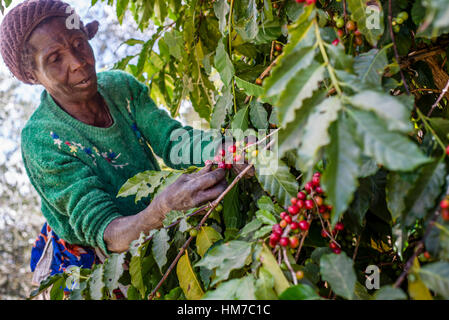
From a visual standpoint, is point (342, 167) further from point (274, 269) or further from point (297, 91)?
point (274, 269)

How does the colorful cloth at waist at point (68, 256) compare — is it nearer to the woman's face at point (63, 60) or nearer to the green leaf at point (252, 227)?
the woman's face at point (63, 60)

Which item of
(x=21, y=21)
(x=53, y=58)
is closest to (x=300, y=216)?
(x=53, y=58)

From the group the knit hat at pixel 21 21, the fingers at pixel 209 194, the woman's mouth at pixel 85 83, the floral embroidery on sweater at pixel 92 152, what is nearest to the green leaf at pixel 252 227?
the fingers at pixel 209 194

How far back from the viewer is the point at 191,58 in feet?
5.21

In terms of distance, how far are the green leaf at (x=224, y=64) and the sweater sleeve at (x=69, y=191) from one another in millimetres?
508

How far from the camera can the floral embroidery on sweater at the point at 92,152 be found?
134cm

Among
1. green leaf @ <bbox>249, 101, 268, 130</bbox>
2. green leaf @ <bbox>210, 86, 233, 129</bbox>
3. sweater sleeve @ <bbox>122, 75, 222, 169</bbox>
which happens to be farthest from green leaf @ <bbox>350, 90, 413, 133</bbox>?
sweater sleeve @ <bbox>122, 75, 222, 169</bbox>

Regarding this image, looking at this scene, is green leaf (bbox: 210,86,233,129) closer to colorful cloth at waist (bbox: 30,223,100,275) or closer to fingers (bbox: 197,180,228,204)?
fingers (bbox: 197,180,228,204)

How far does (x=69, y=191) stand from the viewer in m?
1.23

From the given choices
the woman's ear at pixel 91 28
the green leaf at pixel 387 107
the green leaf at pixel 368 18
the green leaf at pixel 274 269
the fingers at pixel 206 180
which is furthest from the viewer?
the woman's ear at pixel 91 28

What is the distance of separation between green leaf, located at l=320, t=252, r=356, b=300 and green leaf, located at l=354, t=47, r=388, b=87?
33cm

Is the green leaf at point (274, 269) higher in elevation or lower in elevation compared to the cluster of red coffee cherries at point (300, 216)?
lower

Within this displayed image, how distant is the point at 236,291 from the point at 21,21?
111 centimetres
